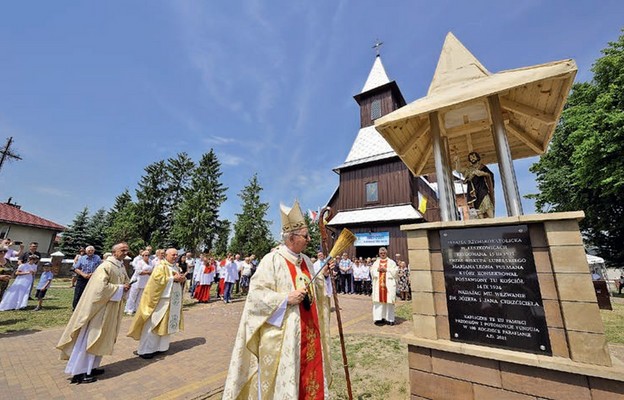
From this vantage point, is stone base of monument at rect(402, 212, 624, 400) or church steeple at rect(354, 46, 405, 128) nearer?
stone base of monument at rect(402, 212, 624, 400)

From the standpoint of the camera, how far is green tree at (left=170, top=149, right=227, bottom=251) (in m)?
33.3

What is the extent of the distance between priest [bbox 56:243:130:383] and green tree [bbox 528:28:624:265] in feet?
66.5

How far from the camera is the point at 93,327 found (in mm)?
4582

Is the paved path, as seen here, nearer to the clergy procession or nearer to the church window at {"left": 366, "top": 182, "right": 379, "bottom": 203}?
the clergy procession

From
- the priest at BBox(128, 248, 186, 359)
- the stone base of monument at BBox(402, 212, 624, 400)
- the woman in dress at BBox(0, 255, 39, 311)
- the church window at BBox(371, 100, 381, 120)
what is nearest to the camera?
the stone base of monument at BBox(402, 212, 624, 400)

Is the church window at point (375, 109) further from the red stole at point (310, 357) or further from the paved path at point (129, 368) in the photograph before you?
the red stole at point (310, 357)

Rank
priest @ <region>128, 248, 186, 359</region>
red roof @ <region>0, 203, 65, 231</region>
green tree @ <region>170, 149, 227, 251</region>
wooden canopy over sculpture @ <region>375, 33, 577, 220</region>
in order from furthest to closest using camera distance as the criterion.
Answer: green tree @ <region>170, 149, 227, 251</region> → red roof @ <region>0, 203, 65, 231</region> → priest @ <region>128, 248, 186, 359</region> → wooden canopy over sculpture @ <region>375, 33, 577, 220</region>

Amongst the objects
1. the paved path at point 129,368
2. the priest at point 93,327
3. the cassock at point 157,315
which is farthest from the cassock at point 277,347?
the cassock at point 157,315

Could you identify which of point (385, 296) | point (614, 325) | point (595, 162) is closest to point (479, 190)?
point (385, 296)

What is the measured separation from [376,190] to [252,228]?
20042 mm

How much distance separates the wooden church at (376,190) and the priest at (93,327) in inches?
564

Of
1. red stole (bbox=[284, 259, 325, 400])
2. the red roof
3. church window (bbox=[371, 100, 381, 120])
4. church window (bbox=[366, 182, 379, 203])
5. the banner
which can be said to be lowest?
red stole (bbox=[284, 259, 325, 400])

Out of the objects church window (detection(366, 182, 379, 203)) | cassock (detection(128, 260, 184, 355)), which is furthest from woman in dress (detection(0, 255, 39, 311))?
church window (detection(366, 182, 379, 203))

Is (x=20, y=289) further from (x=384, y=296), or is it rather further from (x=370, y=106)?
(x=370, y=106)
